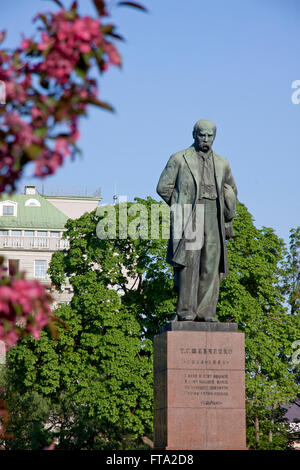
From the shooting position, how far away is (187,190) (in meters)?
14.3

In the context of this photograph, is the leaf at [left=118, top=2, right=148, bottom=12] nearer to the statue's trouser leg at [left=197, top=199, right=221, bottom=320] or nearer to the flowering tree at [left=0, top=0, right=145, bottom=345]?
the flowering tree at [left=0, top=0, right=145, bottom=345]

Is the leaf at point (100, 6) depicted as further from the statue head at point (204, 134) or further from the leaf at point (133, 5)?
the statue head at point (204, 134)

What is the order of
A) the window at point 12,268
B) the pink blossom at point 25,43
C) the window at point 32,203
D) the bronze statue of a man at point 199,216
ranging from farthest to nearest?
1. the window at point 32,203
2. the bronze statue of a man at point 199,216
3. the window at point 12,268
4. the pink blossom at point 25,43

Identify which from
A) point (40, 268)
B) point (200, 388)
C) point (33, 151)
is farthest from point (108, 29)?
point (40, 268)

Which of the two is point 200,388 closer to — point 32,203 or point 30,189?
point 32,203

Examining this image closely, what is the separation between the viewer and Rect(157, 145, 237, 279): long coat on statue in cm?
1426

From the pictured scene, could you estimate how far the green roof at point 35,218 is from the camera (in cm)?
7588

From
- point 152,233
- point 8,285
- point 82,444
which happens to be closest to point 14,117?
point 8,285

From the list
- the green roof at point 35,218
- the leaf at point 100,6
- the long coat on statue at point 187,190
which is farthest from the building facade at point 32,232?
the leaf at point 100,6

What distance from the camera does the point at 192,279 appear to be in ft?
46.5

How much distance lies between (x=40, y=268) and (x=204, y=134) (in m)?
62.3

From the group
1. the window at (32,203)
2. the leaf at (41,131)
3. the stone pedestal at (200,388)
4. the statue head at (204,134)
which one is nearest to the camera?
the leaf at (41,131)

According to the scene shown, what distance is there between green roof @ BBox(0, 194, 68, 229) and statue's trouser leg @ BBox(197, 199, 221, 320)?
61383mm

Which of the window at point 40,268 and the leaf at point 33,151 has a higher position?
the window at point 40,268
